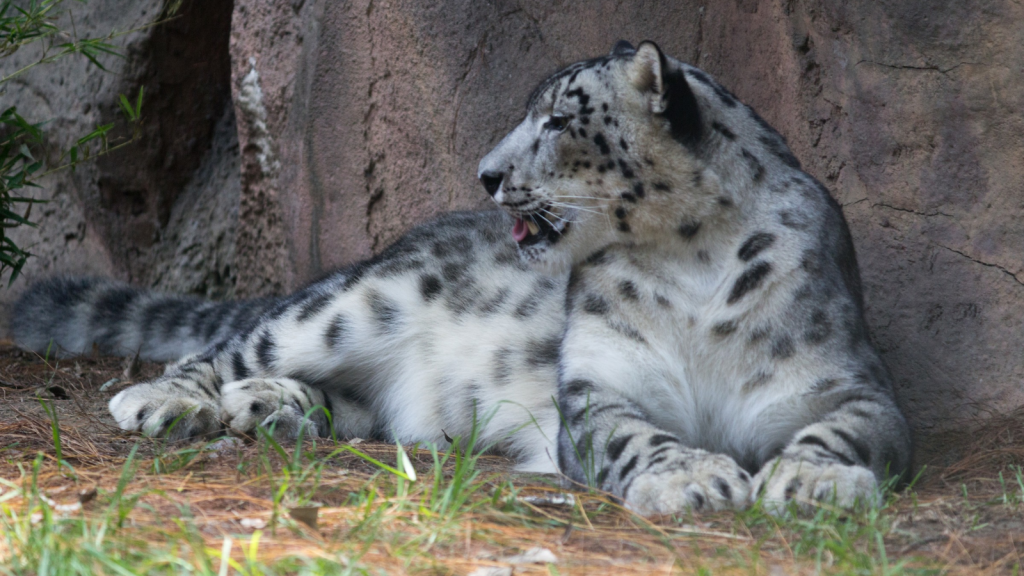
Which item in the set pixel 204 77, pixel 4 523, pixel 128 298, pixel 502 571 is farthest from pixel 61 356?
pixel 502 571

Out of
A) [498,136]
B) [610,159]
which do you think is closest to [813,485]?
[610,159]

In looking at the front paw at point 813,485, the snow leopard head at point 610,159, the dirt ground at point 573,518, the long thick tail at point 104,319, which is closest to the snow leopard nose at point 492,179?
the snow leopard head at point 610,159

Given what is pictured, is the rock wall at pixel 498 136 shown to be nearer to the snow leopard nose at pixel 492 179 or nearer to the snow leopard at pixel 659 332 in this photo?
the snow leopard at pixel 659 332

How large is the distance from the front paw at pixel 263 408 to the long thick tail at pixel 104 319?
1172mm

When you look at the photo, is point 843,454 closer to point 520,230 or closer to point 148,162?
point 520,230

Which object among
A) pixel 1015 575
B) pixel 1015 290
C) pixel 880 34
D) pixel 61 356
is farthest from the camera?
pixel 61 356

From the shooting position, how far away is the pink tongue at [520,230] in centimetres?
327

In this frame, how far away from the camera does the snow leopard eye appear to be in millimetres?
3117

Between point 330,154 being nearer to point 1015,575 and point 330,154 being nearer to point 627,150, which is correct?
point 627,150

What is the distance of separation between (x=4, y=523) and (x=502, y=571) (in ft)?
3.24

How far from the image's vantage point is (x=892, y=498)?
2459 millimetres

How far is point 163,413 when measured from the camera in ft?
10.9

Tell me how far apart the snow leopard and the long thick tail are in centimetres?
102

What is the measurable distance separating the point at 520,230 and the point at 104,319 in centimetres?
248
